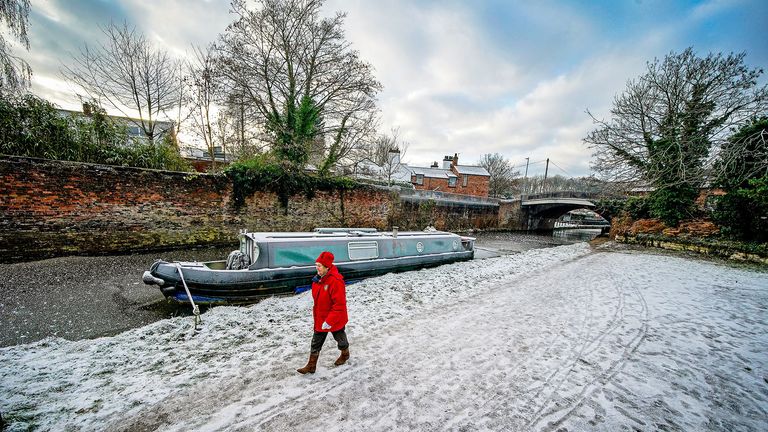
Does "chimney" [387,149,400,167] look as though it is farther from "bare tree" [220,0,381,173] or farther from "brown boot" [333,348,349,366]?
"brown boot" [333,348,349,366]

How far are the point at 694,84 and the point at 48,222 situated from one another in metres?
22.8

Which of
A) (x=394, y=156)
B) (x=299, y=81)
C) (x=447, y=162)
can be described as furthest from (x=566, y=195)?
(x=299, y=81)

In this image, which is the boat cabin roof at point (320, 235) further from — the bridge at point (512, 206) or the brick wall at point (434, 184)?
the brick wall at point (434, 184)

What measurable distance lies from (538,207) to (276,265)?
1234 inches

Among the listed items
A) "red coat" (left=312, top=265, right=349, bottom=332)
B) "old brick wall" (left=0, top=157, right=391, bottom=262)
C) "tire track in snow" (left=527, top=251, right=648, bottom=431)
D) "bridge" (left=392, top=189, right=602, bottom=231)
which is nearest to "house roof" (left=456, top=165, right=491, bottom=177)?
Result: "bridge" (left=392, top=189, right=602, bottom=231)

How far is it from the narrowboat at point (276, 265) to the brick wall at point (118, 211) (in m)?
5.60

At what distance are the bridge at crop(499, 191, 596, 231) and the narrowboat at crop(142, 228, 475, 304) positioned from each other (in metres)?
23.0

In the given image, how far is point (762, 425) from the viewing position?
243cm

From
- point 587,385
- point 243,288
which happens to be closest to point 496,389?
point 587,385

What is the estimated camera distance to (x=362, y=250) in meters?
7.45

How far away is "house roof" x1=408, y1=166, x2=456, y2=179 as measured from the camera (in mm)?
35844

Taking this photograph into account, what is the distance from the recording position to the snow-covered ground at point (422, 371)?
2451 millimetres

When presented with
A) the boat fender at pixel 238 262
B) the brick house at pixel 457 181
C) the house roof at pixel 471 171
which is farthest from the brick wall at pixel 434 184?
the boat fender at pixel 238 262

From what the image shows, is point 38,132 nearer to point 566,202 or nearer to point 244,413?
point 244,413
